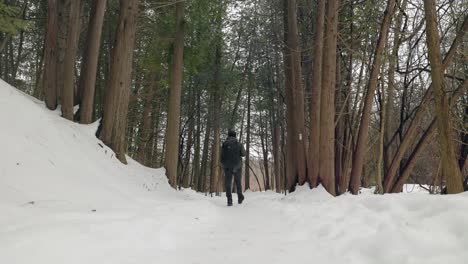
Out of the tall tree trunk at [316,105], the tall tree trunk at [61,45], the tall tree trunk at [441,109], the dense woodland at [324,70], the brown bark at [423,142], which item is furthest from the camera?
the tall tree trunk at [61,45]

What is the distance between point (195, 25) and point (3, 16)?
591 centimetres

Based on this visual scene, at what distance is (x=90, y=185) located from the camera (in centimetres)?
618

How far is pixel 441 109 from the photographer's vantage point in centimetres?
496

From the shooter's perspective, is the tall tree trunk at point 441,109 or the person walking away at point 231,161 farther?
the person walking away at point 231,161

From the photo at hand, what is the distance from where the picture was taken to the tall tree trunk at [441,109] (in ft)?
16.3

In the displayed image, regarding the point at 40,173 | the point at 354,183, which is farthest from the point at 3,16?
the point at 354,183

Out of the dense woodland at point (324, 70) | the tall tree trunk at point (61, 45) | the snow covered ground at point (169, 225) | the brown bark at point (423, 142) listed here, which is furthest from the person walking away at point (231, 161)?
the tall tree trunk at point (61, 45)

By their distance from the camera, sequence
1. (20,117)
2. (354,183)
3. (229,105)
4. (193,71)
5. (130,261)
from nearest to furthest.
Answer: (130,261), (20,117), (354,183), (193,71), (229,105)

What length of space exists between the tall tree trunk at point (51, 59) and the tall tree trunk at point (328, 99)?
6.91 meters

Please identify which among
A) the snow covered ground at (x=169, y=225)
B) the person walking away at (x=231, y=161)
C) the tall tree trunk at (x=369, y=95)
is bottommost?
the snow covered ground at (x=169, y=225)

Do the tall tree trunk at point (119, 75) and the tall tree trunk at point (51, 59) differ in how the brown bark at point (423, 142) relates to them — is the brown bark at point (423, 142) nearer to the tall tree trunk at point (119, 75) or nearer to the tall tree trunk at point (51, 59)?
the tall tree trunk at point (119, 75)

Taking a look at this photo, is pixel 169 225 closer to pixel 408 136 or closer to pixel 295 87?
pixel 408 136

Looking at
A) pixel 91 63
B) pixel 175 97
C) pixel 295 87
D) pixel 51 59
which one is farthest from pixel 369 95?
pixel 51 59

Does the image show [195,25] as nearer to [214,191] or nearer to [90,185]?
[90,185]
